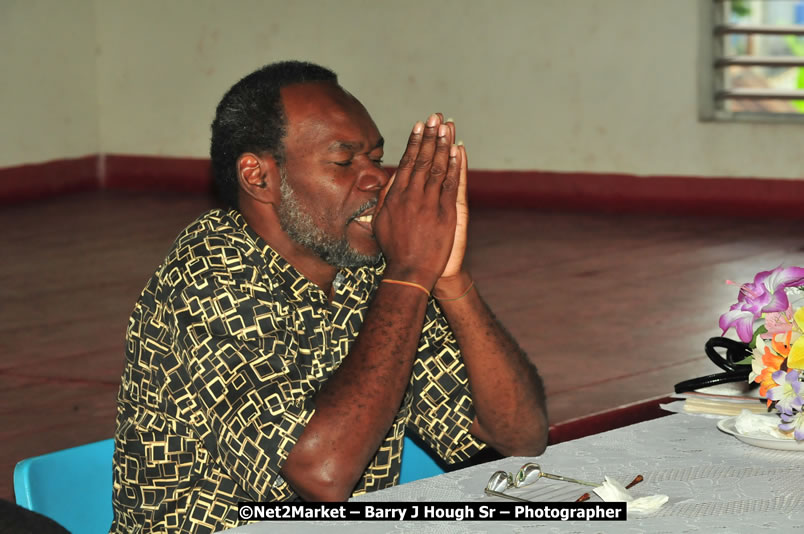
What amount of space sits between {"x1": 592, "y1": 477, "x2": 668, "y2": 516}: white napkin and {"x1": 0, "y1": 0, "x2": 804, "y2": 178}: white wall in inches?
254

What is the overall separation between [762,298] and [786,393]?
0.12 metres

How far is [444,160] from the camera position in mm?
1785

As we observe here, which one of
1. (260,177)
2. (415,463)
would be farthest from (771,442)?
(260,177)

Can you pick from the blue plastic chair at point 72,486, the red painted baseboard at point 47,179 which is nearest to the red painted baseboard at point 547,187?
the red painted baseboard at point 47,179

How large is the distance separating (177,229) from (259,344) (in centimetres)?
621

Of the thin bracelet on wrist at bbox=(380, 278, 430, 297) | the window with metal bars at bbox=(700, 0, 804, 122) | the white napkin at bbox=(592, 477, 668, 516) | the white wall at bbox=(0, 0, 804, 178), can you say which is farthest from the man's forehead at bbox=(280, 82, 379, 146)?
the white wall at bbox=(0, 0, 804, 178)

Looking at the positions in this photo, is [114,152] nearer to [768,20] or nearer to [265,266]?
[768,20]

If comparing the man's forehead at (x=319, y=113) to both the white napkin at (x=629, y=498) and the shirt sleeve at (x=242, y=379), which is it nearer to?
the shirt sleeve at (x=242, y=379)

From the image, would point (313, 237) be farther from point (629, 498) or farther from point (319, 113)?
point (629, 498)

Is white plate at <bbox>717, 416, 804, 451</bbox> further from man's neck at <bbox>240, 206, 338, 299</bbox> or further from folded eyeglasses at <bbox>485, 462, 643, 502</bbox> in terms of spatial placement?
man's neck at <bbox>240, 206, 338, 299</bbox>

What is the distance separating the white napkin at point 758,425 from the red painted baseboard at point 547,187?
6143 mm

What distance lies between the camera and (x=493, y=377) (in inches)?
78.0

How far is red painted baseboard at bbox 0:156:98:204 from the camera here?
8.82 meters

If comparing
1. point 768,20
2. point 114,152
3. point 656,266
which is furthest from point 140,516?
point 768,20
